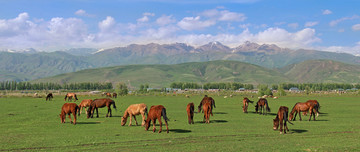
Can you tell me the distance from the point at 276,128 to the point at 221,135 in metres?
5.85

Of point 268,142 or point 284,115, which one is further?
point 284,115

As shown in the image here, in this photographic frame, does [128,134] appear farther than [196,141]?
Yes

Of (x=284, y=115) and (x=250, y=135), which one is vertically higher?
(x=284, y=115)

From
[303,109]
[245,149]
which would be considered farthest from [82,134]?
[303,109]

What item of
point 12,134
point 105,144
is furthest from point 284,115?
point 12,134

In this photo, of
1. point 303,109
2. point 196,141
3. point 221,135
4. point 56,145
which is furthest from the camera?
point 303,109

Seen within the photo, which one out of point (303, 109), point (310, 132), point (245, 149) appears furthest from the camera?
point (303, 109)

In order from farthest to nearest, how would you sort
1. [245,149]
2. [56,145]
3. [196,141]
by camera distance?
[196,141]
[56,145]
[245,149]

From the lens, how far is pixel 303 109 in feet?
108

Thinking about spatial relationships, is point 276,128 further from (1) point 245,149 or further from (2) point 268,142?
(1) point 245,149

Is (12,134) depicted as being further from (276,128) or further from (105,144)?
(276,128)

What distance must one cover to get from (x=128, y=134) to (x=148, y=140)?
10.2 feet

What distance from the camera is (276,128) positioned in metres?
25.0

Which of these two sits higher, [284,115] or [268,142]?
[284,115]
